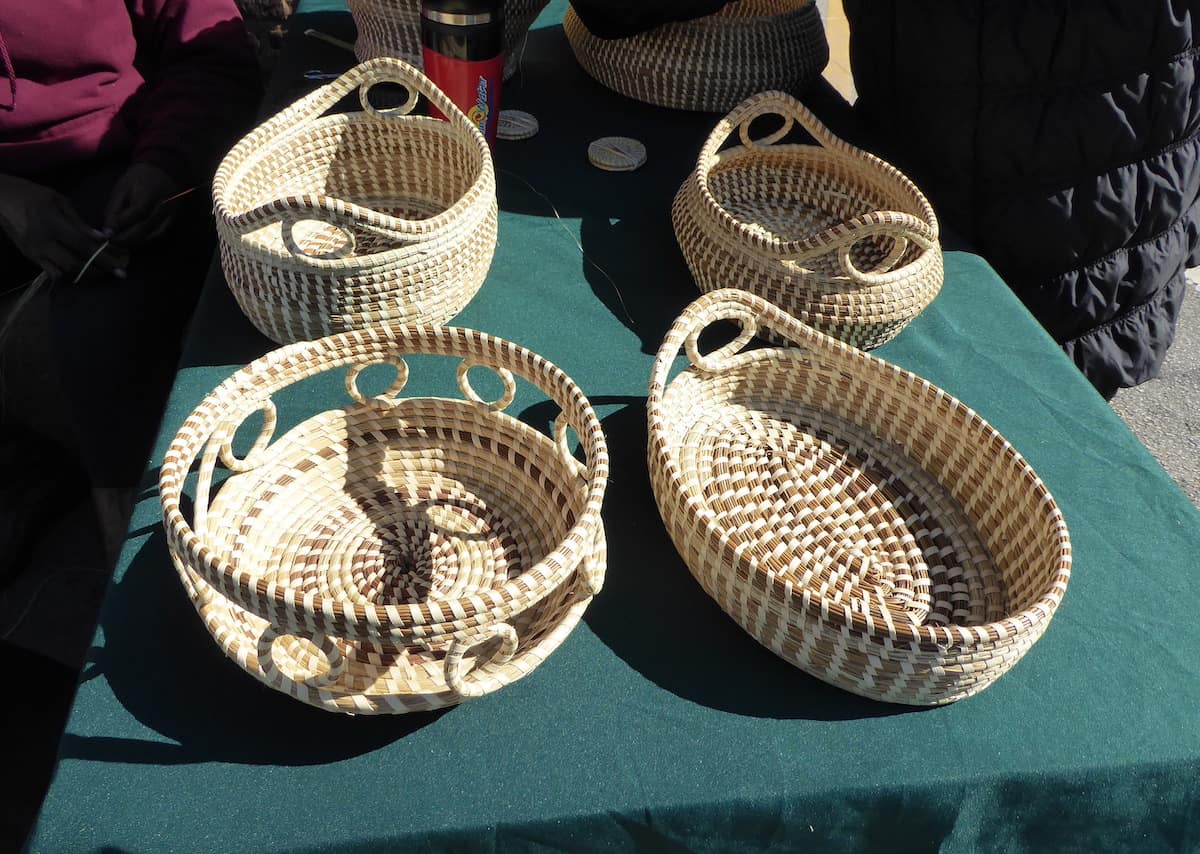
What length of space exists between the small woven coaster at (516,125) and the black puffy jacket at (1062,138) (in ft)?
1.48

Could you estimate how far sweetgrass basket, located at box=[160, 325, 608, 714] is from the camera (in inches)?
18.6

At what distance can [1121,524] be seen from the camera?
0.71 meters

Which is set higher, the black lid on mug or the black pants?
the black lid on mug

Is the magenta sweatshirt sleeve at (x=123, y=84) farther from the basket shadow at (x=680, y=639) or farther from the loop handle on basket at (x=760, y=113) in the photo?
the basket shadow at (x=680, y=639)

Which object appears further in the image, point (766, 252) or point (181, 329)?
point (181, 329)

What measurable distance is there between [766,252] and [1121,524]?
37cm

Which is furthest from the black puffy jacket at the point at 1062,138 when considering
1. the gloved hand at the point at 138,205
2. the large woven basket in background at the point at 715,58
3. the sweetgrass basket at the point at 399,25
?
the gloved hand at the point at 138,205

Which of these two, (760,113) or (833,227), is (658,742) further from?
(760,113)

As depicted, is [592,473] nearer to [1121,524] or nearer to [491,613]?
[491,613]

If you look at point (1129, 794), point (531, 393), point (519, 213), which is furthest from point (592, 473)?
point (519, 213)

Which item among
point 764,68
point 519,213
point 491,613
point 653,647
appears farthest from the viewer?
point 764,68

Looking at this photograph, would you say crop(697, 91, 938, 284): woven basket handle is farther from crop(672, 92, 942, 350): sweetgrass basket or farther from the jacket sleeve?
the jacket sleeve

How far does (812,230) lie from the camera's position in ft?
3.16

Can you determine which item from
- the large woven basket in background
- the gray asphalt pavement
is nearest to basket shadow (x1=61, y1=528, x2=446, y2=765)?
the large woven basket in background
